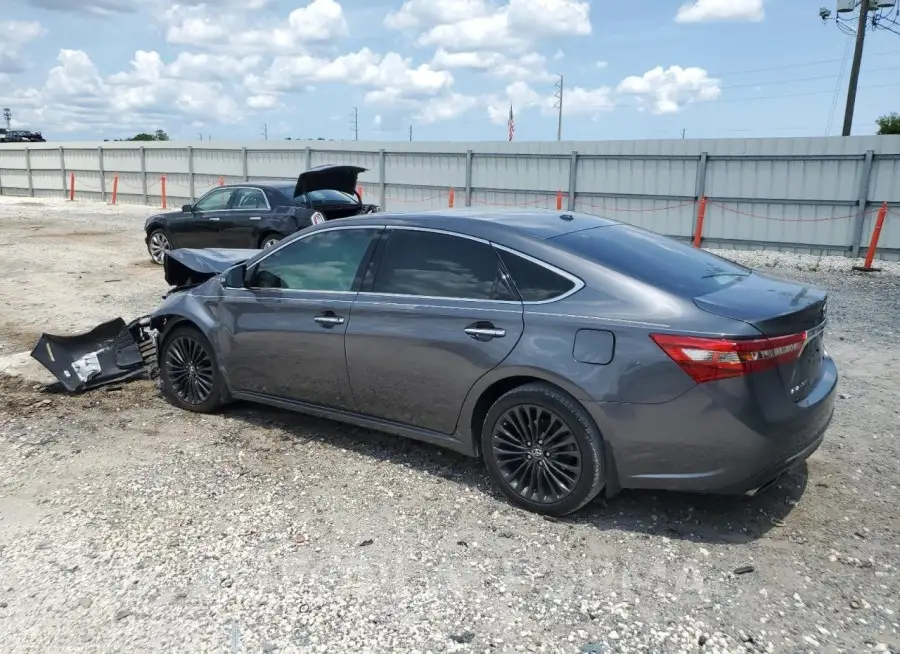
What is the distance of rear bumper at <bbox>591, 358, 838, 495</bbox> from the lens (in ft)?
10.9

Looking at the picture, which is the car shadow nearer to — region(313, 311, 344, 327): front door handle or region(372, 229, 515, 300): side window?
region(313, 311, 344, 327): front door handle

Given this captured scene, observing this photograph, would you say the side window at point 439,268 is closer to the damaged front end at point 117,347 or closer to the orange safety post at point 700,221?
the damaged front end at point 117,347

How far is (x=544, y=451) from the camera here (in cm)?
378

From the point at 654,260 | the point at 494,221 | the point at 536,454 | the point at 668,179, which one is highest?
the point at 668,179

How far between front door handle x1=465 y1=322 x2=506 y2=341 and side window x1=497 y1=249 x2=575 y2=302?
211 mm

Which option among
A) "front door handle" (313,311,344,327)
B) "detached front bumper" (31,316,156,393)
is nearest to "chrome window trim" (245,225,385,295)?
"front door handle" (313,311,344,327)

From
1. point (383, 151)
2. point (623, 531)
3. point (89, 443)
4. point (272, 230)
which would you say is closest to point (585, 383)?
point (623, 531)

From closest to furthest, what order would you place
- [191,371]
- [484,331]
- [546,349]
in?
[546,349]
[484,331]
[191,371]

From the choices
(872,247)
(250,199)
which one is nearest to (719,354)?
(250,199)

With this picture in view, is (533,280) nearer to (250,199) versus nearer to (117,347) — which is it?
(117,347)

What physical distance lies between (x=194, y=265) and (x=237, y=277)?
124 centimetres

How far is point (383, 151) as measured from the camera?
75.7 feet

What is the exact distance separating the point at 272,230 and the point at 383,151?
1211 centimetres

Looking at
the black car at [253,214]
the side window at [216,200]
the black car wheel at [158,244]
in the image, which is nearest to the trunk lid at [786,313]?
the black car at [253,214]
